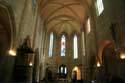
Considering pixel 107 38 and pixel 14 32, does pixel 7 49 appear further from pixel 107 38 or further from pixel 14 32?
pixel 107 38

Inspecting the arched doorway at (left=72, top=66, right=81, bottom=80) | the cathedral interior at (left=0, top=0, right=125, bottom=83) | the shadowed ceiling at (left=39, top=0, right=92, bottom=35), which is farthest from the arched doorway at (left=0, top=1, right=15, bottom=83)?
the arched doorway at (left=72, top=66, right=81, bottom=80)

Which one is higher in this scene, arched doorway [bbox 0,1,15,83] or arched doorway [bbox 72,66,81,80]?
arched doorway [bbox 0,1,15,83]

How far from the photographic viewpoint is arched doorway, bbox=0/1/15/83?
761cm

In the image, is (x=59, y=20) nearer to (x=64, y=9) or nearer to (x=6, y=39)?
(x=64, y=9)

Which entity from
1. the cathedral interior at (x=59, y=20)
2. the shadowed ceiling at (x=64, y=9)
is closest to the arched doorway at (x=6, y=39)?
the cathedral interior at (x=59, y=20)

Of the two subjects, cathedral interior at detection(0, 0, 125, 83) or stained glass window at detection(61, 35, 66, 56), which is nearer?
cathedral interior at detection(0, 0, 125, 83)

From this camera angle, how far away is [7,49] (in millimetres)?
8703

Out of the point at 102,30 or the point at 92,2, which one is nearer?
the point at 102,30

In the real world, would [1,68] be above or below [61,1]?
below

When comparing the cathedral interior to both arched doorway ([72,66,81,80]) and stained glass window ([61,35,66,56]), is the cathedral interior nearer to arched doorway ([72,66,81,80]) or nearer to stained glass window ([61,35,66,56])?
arched doorway ([72,66,81,80])

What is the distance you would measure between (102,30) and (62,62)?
14237mm

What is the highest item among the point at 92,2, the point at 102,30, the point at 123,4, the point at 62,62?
the point at 92,2

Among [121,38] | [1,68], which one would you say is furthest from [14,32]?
[121,38]

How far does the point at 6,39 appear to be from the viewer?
8.84m
